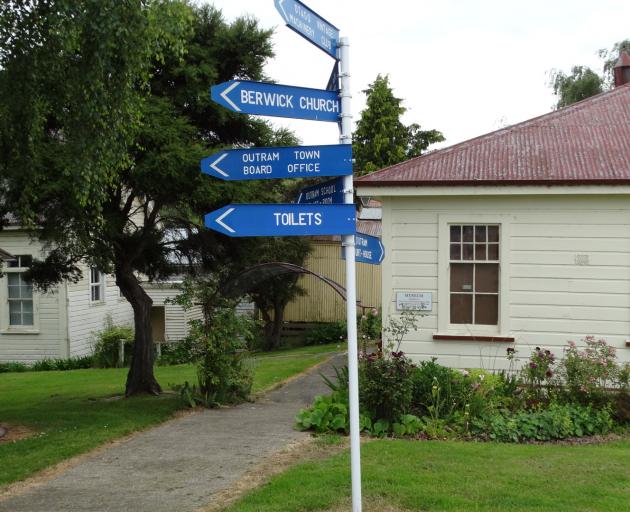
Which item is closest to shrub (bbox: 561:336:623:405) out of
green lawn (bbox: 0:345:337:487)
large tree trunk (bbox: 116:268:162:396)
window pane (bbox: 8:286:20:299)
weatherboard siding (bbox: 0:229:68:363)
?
green lawn (bbox: 0:345:337:487)

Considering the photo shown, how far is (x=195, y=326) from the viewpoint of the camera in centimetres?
1139

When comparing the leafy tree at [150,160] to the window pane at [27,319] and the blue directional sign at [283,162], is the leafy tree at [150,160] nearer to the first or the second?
the blue directional sign at [283,162]

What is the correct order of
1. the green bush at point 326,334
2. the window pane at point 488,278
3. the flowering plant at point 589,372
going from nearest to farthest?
the flowering plant at point 589,372, the window pane at point 488,278, the green bush at point 326,334

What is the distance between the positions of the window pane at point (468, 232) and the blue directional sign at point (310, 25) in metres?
6.23

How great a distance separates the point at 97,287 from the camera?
958 inches

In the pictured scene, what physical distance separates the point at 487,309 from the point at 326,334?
1458 centimetres

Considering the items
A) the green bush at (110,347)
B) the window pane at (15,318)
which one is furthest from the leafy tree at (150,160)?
the window pane at (15,318)

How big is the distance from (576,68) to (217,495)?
3139cm

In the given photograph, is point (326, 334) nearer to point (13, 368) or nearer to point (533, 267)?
point (13, 368)

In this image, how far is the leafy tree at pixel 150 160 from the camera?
26.5 feet

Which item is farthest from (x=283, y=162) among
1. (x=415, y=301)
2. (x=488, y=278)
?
(x=488, y=278)

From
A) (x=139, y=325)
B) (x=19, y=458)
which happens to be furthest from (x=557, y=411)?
(x=139, y=325)

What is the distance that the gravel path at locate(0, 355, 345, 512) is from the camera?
20.8 ft

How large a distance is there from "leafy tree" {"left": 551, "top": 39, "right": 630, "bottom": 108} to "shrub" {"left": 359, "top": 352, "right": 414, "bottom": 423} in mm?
25641
